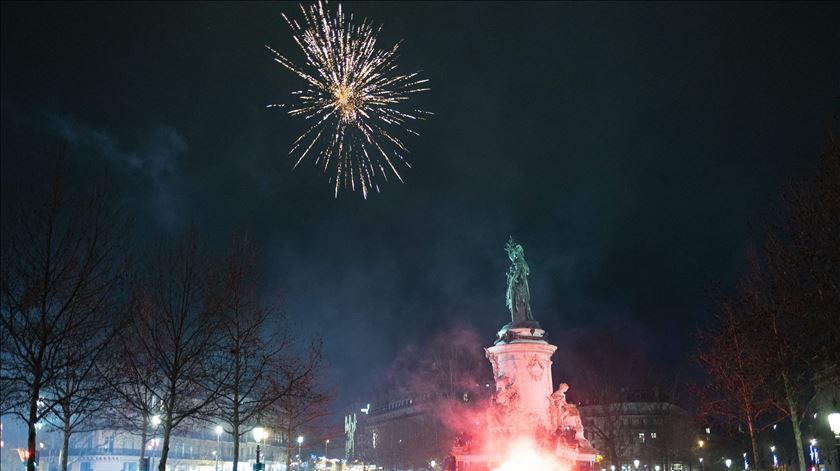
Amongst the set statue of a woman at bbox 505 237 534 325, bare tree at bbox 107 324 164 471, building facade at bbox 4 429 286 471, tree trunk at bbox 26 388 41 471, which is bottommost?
building facade at bbox 4 429 286 471

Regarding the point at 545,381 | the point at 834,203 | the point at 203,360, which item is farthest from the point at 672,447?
the point at 203,360

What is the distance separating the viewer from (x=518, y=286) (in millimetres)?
38219

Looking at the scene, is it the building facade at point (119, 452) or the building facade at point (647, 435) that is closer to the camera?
the building facade at point (647, 435)

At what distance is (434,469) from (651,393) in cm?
2703

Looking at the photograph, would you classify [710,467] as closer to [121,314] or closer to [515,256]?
[515,256]

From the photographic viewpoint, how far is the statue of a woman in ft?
123

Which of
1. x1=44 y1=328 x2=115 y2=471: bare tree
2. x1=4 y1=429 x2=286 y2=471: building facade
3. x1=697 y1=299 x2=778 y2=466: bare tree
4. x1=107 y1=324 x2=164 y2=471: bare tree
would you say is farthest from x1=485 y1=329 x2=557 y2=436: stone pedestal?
x1=4 y1=429 x2=286 y2=471: building facade

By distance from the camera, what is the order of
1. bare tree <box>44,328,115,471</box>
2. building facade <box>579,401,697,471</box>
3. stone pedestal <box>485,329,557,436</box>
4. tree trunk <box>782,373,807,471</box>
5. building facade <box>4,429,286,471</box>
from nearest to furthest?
bare tree <box>44,328,115,471</box> < tree trunk <box>782,373,807,471</box> < stone pedestal <box>485,329,557,436</box> < building facade <box>579,401,697,471</box> < building facade <box>4,429,286,471</box>

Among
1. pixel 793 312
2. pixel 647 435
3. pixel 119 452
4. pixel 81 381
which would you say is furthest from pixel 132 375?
pixel 647 435

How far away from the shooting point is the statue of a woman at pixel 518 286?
3744 cm

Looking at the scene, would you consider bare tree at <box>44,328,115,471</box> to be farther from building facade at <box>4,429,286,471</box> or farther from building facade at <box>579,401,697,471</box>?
building facade at <box>4,429,286,471</box>

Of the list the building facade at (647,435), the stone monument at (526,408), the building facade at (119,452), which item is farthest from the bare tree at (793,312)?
the building facade at (119,452)

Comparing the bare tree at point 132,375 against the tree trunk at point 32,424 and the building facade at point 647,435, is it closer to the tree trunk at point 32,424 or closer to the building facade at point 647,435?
the tree trunk at point 32,424

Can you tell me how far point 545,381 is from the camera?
116 feet
